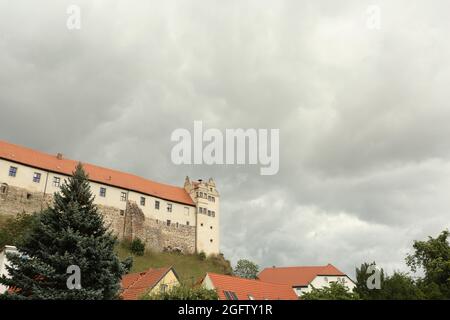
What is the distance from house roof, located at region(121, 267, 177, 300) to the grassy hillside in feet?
68.6

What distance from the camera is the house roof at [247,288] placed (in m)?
36.7

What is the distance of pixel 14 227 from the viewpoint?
4903cm

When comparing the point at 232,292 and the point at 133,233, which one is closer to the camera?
the point at 232,292

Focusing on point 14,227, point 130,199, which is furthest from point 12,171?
point 130,199

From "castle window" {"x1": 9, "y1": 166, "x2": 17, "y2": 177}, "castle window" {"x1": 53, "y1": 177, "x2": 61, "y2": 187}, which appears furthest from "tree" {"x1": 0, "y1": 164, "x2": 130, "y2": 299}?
"castle window" {"x1": 53, "y1": 177, "x2": 61, "y2": 187}

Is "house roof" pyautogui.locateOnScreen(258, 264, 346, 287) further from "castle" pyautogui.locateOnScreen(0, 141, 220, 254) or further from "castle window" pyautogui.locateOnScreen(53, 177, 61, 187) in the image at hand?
"castle window" pyautogui.locateOnScreen(53, 177, 61, 187)

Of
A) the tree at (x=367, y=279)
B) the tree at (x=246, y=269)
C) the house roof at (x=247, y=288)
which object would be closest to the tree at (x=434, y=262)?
the tree at (x=367, y=279)

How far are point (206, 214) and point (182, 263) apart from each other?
1440cm

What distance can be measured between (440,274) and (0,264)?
44.4 metres

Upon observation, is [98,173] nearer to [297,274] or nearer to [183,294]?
[297,274]

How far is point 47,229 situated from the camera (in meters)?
21.0
